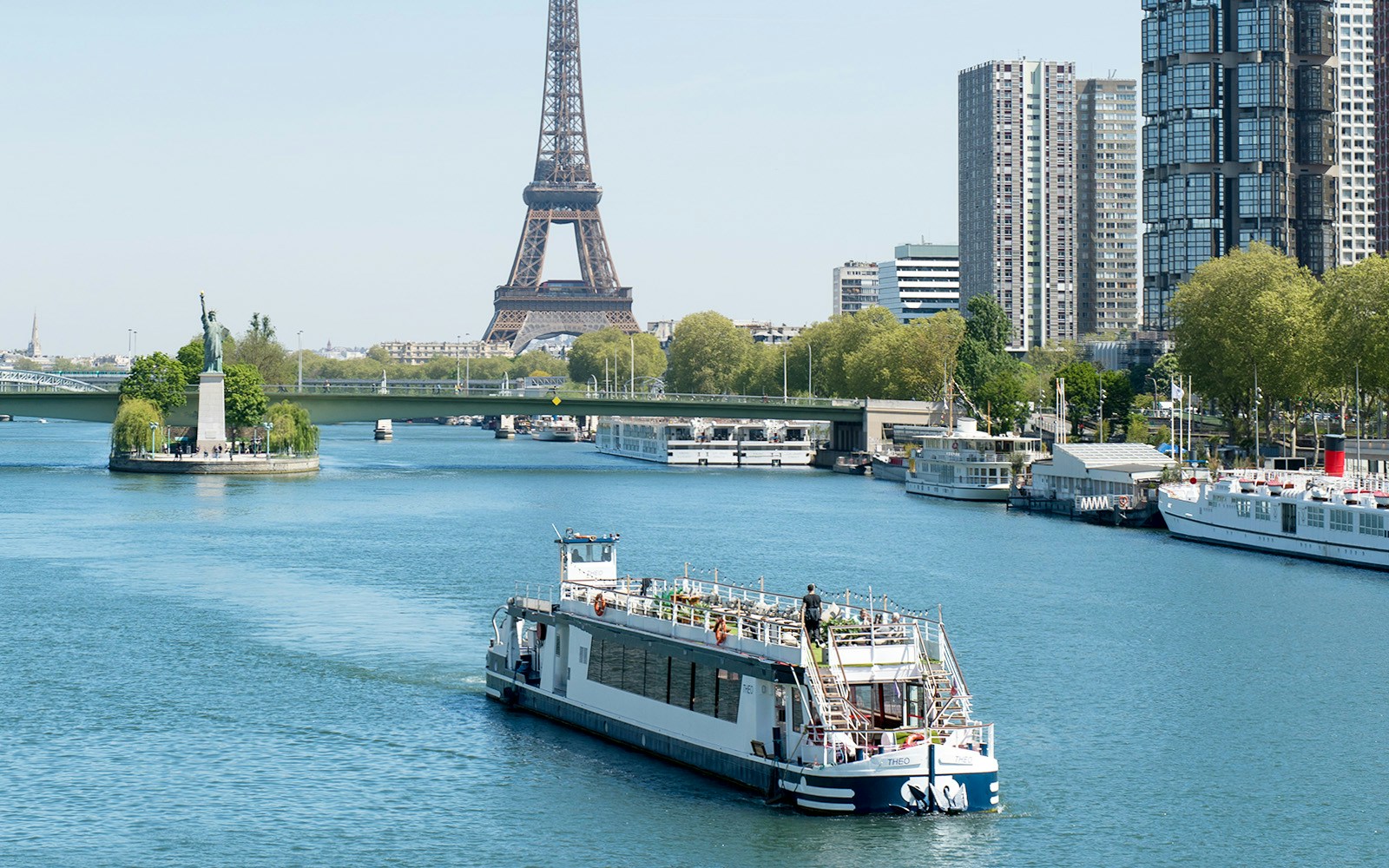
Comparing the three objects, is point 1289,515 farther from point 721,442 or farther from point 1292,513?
point 721,442

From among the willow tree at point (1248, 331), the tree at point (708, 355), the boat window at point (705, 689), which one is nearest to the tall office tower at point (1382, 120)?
the willow tree at point (1248, 331)

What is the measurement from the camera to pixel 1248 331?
284 ft

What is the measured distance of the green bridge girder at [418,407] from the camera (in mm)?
107500

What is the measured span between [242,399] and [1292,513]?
65154mm

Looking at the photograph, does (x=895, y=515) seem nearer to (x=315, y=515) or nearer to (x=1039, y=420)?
(x=315, y=515)

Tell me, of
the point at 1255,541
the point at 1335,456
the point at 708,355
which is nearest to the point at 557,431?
the point at 708,355

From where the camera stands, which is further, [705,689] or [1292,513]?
[1292,513]

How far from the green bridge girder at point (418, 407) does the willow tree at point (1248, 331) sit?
25.7 m

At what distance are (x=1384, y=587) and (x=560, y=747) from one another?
30.5 metres

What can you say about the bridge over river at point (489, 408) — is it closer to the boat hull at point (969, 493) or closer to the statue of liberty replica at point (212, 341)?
the statue of liberty replica at point (212, 341)

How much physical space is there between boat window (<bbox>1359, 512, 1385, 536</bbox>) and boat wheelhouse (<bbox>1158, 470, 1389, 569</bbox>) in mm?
27

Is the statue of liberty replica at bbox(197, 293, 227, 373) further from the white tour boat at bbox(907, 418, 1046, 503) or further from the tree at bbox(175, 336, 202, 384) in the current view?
the white tour boat at bbox(907, 418, 1046, 503)

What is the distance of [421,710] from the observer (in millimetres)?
32125

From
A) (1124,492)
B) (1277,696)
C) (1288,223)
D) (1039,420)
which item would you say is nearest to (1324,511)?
(1124,492)
